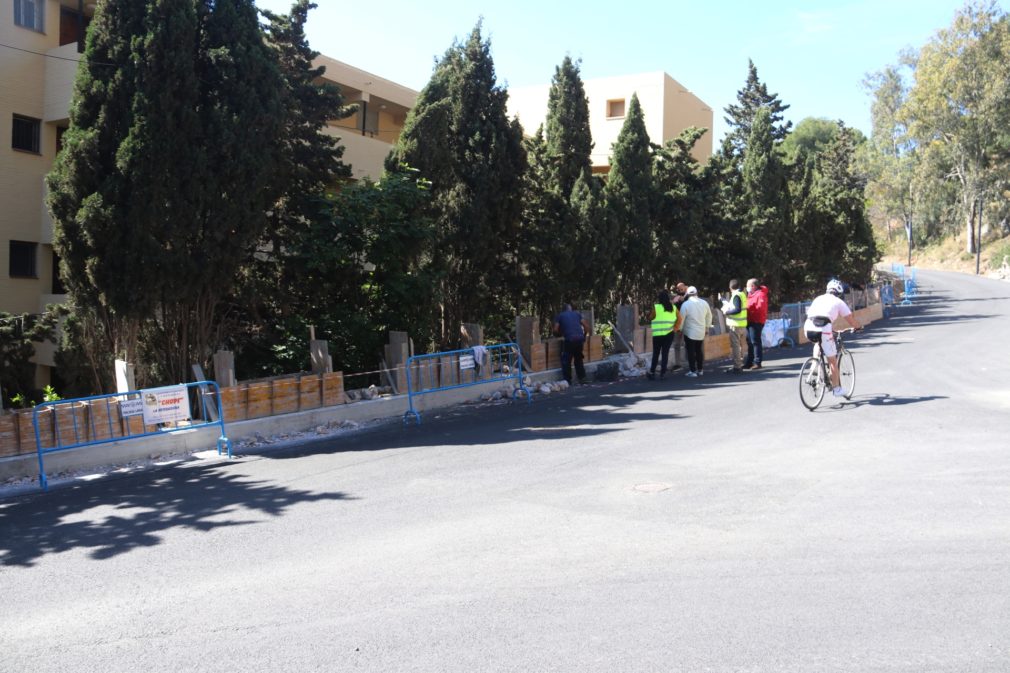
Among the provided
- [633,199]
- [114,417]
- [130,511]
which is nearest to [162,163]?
[114,417]

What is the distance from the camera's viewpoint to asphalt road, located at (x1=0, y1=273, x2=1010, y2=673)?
4.24m

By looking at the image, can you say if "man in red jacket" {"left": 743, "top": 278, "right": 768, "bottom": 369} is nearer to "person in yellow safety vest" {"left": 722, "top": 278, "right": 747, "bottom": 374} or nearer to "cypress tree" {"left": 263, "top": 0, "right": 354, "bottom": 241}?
"person in yellow safety vest" {"left": 722, "top": 278, "right": 747, "bottom": 374}

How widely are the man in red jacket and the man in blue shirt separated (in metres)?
3.44

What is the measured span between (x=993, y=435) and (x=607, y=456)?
4.38 m

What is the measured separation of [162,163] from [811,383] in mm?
9109

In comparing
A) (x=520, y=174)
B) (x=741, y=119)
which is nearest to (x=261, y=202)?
(x=520, y=174)

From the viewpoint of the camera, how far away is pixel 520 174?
1655 cm

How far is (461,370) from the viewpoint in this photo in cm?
1418

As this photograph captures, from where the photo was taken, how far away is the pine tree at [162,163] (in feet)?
34.6

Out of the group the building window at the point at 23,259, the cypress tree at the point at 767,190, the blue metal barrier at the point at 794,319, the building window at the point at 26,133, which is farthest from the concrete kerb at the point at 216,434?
the cypress tree at the point at 767,190

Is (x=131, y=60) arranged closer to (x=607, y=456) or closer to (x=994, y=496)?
(x=607, y=456)

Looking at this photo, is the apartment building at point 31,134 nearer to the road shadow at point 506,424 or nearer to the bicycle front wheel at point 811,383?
the road shadow at point 506,424

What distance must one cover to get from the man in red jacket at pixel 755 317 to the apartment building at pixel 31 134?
8.78 meters

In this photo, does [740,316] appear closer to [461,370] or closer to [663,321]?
[663,321]
